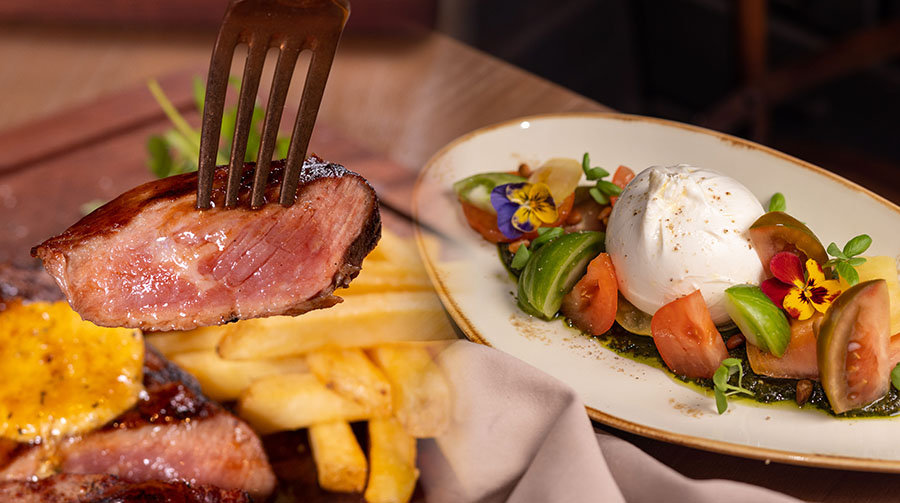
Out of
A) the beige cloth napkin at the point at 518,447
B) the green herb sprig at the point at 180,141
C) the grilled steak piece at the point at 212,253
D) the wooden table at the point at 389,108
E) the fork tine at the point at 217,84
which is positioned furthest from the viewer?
the wooden table at the point at 389,108

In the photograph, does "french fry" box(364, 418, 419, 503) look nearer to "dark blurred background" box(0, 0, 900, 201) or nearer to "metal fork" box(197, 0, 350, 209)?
"metal fork" box(197, 0, 350, 209)

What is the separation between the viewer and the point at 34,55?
2.87m

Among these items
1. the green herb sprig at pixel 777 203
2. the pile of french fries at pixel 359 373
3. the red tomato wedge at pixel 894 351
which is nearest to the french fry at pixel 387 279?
the pile of french fries at pixel 359 373

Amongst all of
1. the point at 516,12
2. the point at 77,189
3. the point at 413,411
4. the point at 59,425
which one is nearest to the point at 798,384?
the point at 413,411

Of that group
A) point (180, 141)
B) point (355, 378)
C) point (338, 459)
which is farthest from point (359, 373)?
point (180, 141)

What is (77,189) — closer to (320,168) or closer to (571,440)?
(320,168)

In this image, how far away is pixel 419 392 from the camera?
0.97 meters

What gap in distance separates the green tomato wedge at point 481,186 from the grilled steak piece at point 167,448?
0.48 metres

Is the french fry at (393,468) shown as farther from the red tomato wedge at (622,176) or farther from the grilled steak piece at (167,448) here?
the red tomato wedge at (622,176)

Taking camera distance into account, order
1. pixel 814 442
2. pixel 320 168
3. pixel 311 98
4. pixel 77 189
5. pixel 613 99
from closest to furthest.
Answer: pixel 311 98, pixel 320 168, pixel 814 442, pixel 77 189, pixel 613 99

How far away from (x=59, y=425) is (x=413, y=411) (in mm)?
474

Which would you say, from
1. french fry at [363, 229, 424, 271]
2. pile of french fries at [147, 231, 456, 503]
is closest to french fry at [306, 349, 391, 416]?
pile of french fries at [147, 231, 456, 503]

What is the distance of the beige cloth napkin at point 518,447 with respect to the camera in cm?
94

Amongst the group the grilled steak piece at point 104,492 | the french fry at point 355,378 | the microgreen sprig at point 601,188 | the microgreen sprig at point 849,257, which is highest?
the microgreen sprig at point 849,257
